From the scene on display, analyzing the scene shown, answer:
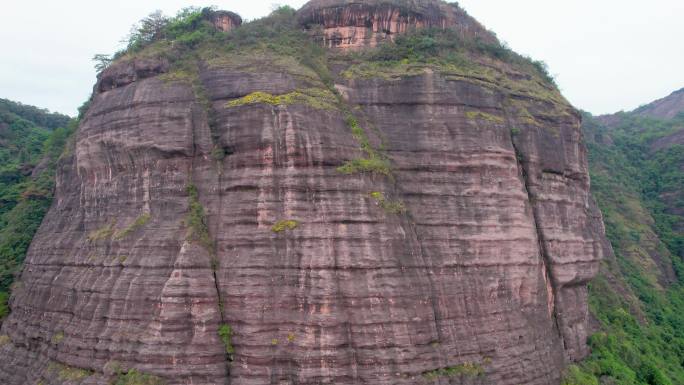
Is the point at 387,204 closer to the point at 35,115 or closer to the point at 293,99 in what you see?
the point at 293,99

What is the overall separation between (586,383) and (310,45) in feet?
62.6

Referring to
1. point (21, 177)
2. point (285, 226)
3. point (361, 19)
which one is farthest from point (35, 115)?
point (285, 226)

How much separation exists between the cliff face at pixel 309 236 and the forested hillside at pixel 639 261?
3.72m

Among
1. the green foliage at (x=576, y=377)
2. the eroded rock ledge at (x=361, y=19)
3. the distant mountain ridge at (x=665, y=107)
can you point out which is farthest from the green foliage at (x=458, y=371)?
the distant mountain ridge at (x=665, y=107)

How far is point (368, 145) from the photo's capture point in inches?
752

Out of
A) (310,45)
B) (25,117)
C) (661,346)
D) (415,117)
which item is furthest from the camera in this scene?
(25,117)

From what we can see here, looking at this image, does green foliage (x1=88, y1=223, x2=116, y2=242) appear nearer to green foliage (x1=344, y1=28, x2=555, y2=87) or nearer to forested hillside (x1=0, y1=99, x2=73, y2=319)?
forested hillside (x1=0, y1=99, x2=73, y2=319)

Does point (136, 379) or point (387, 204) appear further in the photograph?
point (387, 204)

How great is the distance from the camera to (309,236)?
1652 cm

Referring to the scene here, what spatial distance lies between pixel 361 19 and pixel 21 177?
28106mm

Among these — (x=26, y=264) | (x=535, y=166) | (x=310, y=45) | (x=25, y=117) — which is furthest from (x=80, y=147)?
(x=25, y=117)

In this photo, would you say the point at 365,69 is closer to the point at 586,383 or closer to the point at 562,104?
the point at 562,104

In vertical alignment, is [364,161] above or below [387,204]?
above

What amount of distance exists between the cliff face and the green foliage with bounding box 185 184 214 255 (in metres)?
0.08
